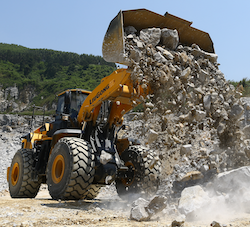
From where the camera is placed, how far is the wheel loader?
461cm

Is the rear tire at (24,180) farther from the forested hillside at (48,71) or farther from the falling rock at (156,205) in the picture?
the forested hillside at (48,71)

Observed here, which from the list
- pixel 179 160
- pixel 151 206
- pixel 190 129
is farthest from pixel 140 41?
pixel 151 206

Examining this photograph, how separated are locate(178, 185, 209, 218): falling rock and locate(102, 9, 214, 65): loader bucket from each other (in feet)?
7.61

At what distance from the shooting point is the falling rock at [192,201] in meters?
3.43

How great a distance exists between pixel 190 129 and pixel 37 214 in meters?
2.84

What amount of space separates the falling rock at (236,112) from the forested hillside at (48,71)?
41.9 m

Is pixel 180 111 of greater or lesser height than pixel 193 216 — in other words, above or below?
above

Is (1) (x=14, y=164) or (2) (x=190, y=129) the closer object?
(2) (x=190, y=129)

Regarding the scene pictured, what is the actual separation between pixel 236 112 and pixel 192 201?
204 cm

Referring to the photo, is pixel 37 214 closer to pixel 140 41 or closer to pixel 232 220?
pixel 232 220

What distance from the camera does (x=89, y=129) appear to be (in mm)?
5602

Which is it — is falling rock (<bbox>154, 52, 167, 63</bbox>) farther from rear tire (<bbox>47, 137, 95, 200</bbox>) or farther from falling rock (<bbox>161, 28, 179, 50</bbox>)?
rear tire (<bbox>47, 137, 95, 200</bbox>)

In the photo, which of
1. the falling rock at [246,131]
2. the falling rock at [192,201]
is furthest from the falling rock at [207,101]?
the falling rock at [192,201]

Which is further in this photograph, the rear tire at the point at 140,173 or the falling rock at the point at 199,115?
the rear tire at the point at 140,173
